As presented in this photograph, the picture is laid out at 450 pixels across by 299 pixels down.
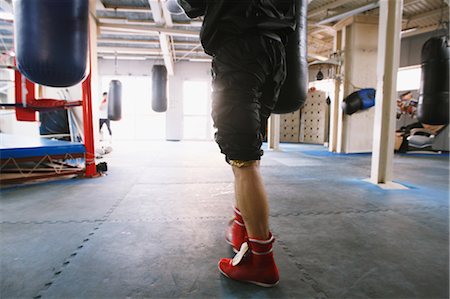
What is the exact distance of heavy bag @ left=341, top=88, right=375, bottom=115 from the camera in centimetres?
627

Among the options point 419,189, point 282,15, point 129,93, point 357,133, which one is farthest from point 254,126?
point 129,93

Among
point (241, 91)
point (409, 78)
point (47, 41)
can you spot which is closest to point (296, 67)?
point (241, 91)

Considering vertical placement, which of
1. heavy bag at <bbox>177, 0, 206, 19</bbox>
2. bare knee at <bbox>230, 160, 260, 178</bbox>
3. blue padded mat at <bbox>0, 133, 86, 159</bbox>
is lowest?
blue padded mat at <bbox>0, 133, 86, 159</bbox>

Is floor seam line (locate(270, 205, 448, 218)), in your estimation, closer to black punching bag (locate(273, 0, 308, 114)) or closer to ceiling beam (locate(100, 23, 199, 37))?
black punching bag (locate(273, 0, 308, 114))

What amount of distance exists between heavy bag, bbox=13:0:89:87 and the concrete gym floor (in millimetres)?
983

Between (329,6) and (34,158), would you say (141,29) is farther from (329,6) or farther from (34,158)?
A: (34,158)

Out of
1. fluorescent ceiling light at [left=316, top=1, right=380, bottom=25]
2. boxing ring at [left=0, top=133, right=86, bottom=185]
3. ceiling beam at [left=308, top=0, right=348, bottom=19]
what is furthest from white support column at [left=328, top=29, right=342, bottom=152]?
boxing ring at [left=0, top=133, right=86, bottom=185]

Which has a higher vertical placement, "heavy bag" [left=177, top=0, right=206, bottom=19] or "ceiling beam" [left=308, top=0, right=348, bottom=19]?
"ceiling beam" [left=308, top=0, right=348, bottom=19]

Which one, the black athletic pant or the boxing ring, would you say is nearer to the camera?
the black athletic pant

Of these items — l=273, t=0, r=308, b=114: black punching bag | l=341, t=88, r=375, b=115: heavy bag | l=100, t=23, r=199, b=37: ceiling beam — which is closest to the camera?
l=273, t=0, r=308, b=114: black punching bag

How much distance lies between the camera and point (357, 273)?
114cm

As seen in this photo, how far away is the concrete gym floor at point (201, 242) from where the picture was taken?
3.37 feet

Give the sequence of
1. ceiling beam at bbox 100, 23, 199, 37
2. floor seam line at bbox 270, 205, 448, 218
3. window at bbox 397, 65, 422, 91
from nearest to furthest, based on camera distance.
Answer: floor seam line at bbox 270, 205, 448, 218
ceiling beam at bbox 100, 23, 199, 37
window at bbox 397, 65, 422, 91

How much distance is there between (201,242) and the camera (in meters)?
1.44
